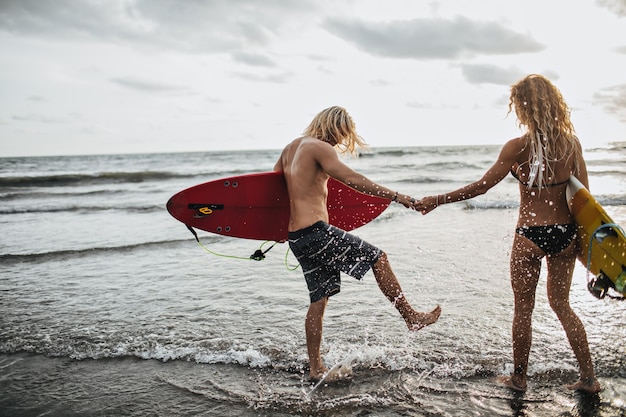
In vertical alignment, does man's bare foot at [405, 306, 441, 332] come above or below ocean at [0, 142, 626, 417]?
above

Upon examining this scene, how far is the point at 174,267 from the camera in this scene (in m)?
7.96

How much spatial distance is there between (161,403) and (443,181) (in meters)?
20.6

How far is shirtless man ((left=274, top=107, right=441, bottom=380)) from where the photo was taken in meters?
3.82

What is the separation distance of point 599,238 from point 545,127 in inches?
33.3

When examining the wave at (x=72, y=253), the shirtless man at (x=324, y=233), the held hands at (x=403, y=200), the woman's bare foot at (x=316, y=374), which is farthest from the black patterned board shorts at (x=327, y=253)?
the wave at (x=72, y=253)

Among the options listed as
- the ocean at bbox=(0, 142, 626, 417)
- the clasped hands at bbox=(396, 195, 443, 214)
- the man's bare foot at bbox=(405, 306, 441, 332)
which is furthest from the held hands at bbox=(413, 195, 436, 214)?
the ocean at bbox=(0, 142, 626, 417)

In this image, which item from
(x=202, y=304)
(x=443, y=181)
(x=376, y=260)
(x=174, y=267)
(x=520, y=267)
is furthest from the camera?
(x=443, y=181)

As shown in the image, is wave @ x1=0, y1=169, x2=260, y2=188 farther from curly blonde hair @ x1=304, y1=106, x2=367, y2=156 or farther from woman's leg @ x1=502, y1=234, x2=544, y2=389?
woman's leg @ x1=502, y1=234, x2=544, y2=389

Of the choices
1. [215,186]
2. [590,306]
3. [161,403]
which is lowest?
[161,403]

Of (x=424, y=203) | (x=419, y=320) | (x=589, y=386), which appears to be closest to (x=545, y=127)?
(x=424, y=203)

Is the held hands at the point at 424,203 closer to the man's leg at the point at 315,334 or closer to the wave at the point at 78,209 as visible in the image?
the man's leg at the point at 315,334

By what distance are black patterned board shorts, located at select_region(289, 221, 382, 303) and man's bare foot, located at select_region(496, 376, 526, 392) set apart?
1356 millimetres

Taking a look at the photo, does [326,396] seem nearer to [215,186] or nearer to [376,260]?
[376,260]

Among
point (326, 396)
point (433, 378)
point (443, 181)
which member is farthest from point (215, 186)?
point (443, 181)
